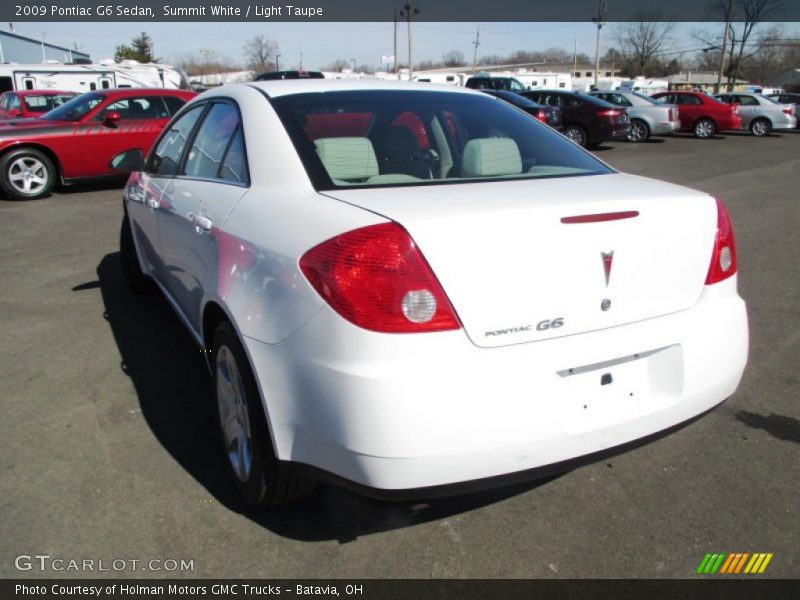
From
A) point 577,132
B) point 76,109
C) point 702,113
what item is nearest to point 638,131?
point 702,113

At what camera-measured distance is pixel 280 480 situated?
7.38 ft

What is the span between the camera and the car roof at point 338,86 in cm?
285

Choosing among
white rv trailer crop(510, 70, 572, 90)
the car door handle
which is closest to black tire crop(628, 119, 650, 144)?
the car door handle

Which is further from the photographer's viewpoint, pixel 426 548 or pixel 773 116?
pixel 773 116

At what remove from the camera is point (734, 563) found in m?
2.20

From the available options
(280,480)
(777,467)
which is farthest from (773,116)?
(280,480)

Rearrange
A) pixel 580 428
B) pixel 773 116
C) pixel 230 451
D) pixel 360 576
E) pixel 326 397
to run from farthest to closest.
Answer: pixel 773 116 < pixel 230 451 < pixel 360 576 < pixel 580 428 < pixel 326 397

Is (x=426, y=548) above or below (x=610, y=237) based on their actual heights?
below

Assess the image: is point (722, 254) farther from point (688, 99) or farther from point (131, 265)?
point (688, 99)

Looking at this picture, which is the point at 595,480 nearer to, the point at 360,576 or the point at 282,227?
the point at 360,576

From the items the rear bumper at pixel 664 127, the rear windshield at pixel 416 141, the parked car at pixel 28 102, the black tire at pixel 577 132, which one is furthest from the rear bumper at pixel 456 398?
the rear bumper at pixel 664 127

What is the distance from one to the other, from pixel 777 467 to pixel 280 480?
2.09m

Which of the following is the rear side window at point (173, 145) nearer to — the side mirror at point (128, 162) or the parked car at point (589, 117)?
the side mirror at point (128, 162)

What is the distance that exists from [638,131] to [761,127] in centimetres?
575
